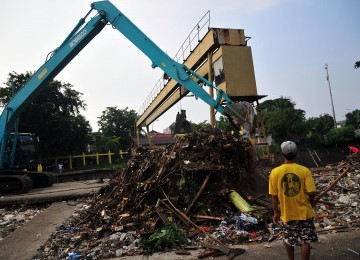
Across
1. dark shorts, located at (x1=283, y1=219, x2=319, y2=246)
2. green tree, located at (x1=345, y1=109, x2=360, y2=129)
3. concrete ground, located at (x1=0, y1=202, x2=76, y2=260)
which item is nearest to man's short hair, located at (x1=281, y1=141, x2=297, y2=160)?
dark shorts, located at (x1=283, y1=219, x2=319, y2=246)

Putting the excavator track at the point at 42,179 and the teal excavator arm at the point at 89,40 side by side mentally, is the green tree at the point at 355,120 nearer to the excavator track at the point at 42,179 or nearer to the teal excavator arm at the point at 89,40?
the teal excavator arm at the point at 89,40

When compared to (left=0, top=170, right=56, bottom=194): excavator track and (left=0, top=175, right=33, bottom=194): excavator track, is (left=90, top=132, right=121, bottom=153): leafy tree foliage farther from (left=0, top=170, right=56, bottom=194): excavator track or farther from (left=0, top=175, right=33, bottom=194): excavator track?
(left=0, top=175, right=33, bottom=194): excavator track

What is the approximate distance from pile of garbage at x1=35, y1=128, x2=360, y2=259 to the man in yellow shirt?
1.01 metres

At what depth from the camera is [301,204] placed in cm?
323

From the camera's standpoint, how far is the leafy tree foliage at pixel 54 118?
26719 mm

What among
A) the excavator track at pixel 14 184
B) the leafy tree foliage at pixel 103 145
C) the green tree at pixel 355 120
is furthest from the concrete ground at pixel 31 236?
the green tree at pixel 355 120

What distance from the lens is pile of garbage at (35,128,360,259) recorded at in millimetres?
4816

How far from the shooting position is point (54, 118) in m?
27.4

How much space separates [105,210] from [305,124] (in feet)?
96.5

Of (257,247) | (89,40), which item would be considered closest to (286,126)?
(89,40)

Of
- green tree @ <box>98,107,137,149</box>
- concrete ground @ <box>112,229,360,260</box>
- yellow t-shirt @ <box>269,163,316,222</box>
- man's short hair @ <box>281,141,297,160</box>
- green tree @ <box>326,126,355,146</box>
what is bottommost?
concrete ground @ <box>112,229,360,260</box>

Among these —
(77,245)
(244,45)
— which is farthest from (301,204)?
(244,45)

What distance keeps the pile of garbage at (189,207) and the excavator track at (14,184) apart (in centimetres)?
530

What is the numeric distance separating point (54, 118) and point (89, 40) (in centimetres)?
1926
